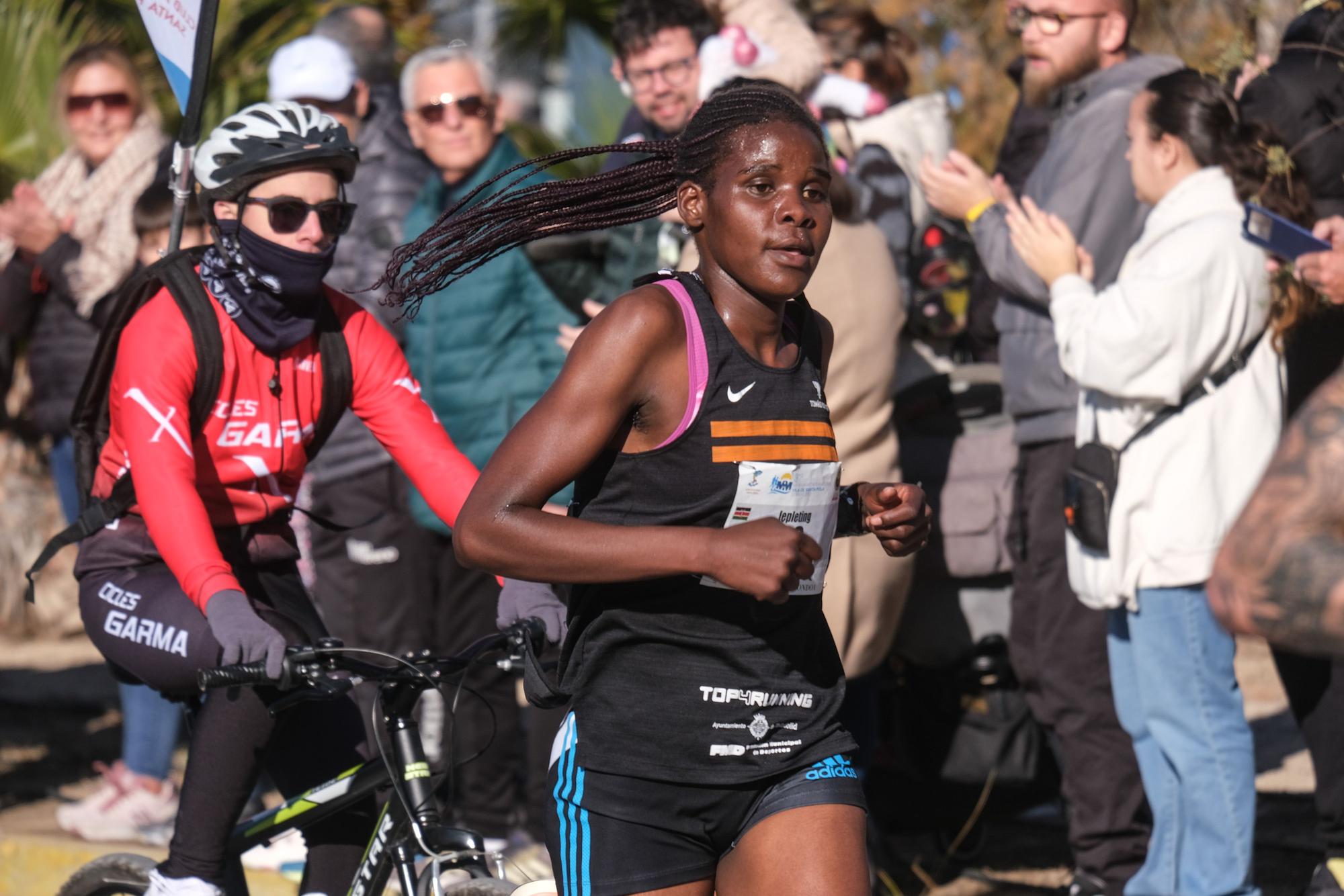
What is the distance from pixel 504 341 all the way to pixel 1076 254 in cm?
203

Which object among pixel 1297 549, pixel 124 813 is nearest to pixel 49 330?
pixel 124 813

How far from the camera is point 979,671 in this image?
18.5ft

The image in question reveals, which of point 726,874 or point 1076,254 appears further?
point 1076,254

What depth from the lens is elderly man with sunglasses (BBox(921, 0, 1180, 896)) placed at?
16.6ft

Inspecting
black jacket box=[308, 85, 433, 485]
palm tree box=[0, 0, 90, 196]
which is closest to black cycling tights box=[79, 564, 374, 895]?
black jacket box=[308, 85, 433, 485]

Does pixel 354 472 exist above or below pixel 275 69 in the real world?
below

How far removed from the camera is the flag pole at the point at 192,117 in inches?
167

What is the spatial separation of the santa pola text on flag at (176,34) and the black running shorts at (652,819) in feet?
7.37

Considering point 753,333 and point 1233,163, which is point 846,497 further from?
point 1233,163

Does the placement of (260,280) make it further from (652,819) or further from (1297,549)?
(1297,549)

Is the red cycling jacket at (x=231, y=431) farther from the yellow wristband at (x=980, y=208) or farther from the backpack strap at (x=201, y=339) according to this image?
the yellow wristband at (x=980, y=208)

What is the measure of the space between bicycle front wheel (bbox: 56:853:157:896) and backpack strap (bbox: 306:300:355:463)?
44.2 inches

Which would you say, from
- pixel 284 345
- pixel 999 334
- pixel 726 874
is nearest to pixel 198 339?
pixel 284 345

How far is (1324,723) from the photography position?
477cm
